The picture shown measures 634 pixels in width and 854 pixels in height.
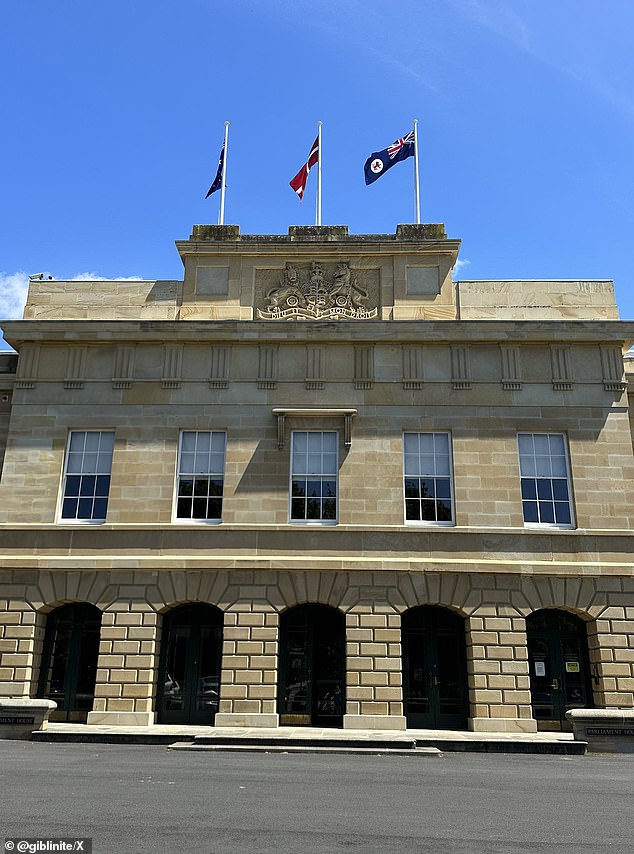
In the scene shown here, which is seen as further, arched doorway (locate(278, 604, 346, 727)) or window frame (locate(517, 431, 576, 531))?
window frame (locate(517, 431, 576, 531))

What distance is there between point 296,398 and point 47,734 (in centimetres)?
1075

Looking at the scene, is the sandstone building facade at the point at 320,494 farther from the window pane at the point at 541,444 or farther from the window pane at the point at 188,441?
the window pane at the point at 188,441

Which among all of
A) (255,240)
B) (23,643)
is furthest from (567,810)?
(255,240)

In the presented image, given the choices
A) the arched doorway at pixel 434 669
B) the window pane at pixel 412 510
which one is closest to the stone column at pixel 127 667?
the arched doorway at pixel 434 669

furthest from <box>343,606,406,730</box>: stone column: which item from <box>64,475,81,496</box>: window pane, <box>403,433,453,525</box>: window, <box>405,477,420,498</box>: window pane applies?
<box>64,475,81,496</box>: window pane

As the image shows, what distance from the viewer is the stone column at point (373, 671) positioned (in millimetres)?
19172

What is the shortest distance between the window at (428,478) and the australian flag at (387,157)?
8953 millimetres

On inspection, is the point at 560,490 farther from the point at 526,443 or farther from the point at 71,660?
the point at 71,660

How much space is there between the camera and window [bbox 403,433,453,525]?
21078mm

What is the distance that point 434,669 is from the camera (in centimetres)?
2038

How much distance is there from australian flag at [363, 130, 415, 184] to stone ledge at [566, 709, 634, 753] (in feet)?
55.4

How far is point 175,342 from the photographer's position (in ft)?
73.5

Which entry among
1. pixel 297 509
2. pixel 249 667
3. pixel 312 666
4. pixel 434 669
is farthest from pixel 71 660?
pixel 434 669

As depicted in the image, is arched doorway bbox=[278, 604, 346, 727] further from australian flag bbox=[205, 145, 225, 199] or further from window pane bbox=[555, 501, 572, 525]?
australian flag bbox=[205, 145, 225, 199]
